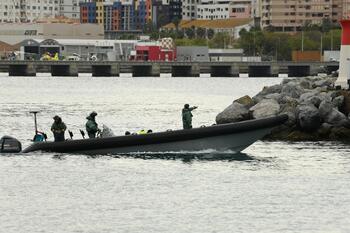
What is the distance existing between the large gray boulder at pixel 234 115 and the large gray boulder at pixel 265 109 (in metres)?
0.52

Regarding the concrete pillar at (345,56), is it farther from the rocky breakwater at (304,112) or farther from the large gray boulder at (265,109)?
the large gray boulder at (265,109)

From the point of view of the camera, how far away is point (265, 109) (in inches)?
2968

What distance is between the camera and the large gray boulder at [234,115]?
75.8 meters

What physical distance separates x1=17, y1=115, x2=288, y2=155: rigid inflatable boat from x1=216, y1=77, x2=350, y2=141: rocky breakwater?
10390 millimetres

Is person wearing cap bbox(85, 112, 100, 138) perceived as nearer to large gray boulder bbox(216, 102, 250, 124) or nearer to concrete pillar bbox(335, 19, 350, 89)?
large gray boulder bbox(216, 102, 250, 124)

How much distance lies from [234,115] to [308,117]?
580cm

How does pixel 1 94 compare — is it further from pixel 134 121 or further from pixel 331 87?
pixel 331 87

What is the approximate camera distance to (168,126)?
9138cm

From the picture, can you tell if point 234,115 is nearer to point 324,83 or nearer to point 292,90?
point 292,90

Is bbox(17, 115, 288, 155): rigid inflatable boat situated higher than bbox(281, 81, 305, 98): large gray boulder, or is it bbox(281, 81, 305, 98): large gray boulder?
bbox(281, 81, 305, 98): large gray boulder

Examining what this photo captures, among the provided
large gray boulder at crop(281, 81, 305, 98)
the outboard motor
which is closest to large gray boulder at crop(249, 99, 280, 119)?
large gray boulder at crop(281, 81, 305, 98)

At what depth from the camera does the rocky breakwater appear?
7244cm

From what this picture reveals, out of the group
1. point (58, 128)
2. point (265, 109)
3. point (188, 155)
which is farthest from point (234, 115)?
point (58, 128)

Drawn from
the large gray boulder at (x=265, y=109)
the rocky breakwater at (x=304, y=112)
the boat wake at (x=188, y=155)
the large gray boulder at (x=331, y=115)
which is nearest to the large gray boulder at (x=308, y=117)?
the rocky breakwater at (x=304, y=112)
